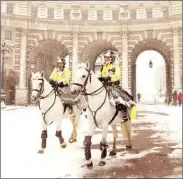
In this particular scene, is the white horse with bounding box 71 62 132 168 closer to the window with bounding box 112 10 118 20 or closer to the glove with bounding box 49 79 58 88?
the glove with bounding box 49 79 58 88

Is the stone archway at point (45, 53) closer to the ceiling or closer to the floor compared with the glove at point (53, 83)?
closer to the ceiling

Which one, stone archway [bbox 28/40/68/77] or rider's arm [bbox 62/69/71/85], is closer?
rider's arm [bbox 62/69/71/85]

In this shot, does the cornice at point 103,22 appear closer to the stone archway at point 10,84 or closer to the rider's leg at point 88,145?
the stone archway at point 10,84

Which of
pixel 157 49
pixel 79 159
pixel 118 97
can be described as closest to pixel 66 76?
pixel 118 97

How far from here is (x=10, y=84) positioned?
89.4ft

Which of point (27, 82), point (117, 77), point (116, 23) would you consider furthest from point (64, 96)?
point (116, 23)

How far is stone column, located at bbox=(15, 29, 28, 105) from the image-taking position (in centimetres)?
2589

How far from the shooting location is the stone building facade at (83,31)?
26672 mm

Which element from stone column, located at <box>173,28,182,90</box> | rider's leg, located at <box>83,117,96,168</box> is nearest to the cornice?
stone column, located at <box>173,28,182,90</box>

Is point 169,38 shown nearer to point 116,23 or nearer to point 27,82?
point 116,23

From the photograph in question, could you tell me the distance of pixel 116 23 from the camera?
2780cm

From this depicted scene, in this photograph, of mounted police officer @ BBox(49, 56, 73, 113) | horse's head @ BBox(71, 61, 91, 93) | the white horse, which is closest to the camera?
horse's head @ BBox(71, 61, 91, 93)

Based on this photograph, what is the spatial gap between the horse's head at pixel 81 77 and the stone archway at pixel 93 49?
22.5 m

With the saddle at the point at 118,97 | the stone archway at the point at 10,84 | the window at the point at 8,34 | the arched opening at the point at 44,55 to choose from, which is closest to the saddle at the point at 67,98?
the saddle at the point at 118,97
